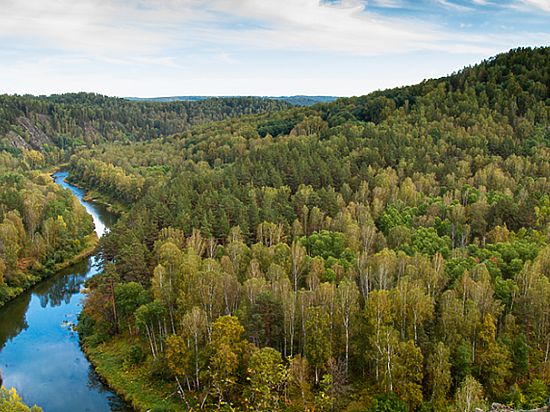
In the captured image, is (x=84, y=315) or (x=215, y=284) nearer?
(x=215, y=284)

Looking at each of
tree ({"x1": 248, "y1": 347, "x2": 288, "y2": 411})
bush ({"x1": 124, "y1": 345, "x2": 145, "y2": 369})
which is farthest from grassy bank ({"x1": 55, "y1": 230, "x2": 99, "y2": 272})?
tree ({"x1": 248, "y1": 347, "x2": 288, "y2": 411})

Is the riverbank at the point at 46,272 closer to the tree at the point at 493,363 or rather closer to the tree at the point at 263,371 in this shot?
the tree at the point at 263,371

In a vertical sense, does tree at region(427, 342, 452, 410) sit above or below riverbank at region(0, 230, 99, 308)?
above

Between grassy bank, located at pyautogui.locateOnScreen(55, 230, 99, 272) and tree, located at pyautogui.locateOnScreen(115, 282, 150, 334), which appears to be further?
grassy bank, located at pyautogui.locateOnScreen(55, 230, 99, 272)

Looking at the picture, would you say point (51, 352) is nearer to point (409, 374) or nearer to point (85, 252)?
point (85, 252)

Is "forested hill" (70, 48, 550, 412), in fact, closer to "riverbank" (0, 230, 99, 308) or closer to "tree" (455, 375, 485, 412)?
"tree" (455, 375, 485, 412)

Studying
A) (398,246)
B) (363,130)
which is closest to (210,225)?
(398,246)

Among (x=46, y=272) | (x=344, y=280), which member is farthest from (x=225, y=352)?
(x=46, y=272)

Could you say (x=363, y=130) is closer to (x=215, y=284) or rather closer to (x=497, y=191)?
(x=497, y=191)
